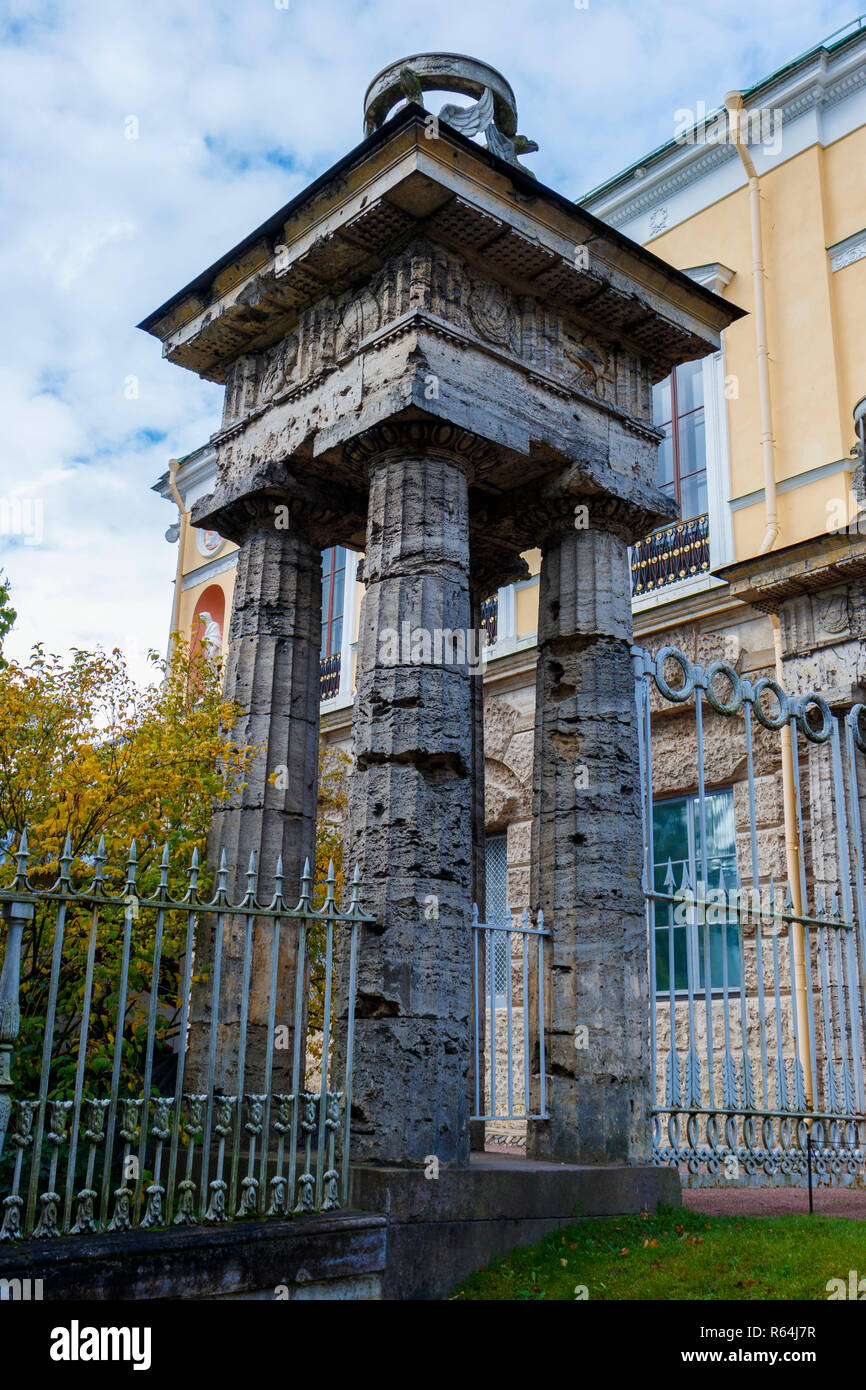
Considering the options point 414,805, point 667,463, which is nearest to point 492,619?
point 667,463

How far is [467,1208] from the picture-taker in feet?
17.6

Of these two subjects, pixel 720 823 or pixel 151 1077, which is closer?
pixel 151 1077

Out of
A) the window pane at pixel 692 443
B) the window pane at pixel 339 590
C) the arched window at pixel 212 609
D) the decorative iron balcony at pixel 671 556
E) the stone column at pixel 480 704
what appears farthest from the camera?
the arched window at pixel 212 609

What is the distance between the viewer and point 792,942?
9.19 meters

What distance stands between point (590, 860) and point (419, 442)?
7.73ft

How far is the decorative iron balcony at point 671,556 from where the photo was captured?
1144 centimetres

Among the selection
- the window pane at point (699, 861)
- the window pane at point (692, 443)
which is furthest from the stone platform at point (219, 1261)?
the window pane at point (692, 443)

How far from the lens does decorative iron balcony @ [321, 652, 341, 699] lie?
51.1ft

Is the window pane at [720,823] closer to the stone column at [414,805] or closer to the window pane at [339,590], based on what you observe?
the stone column at [414,805]

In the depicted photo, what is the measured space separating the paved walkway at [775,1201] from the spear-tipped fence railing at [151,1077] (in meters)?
2.37

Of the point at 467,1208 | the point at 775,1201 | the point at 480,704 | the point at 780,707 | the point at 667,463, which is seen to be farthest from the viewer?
the point at 667,463

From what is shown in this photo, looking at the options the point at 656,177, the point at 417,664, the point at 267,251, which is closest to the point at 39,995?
the point at 417,664

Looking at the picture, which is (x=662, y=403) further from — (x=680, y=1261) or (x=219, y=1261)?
(x=219, y=1261)

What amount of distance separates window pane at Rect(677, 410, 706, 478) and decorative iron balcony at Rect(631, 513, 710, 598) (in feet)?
2.35
